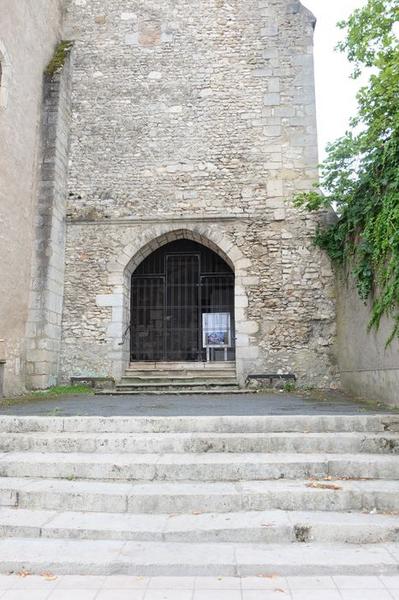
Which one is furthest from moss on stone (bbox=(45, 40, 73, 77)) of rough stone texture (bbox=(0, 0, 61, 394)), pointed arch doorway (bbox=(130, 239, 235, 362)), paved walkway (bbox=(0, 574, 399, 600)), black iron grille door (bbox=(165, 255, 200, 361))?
paved walkway (bbox=(0, 574, 399, 600))

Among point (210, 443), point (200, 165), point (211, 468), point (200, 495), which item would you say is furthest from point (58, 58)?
point (200, 495)

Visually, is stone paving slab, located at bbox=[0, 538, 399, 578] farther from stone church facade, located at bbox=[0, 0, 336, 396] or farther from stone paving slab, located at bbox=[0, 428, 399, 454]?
stone church facade, located at bbox=[0, 0, 336, 396]

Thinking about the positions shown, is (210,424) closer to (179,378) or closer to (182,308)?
(179,378)

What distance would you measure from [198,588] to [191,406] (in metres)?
3.51

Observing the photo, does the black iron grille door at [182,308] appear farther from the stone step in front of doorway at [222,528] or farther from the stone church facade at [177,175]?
the stone step in front of doorway at [222,528]

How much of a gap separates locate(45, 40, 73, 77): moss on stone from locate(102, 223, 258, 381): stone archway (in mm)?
3435

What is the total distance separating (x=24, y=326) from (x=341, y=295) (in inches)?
206

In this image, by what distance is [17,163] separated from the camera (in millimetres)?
7773

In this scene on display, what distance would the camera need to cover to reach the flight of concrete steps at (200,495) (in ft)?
8.72

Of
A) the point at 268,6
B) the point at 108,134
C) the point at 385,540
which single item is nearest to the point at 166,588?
the point at 385,540

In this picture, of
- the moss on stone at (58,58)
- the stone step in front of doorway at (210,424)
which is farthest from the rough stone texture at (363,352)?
the moss on stone at (58,58)

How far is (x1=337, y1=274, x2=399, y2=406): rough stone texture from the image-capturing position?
579 cm

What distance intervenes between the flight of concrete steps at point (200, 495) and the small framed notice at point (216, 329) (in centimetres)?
542

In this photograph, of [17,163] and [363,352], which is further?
[17,163]
